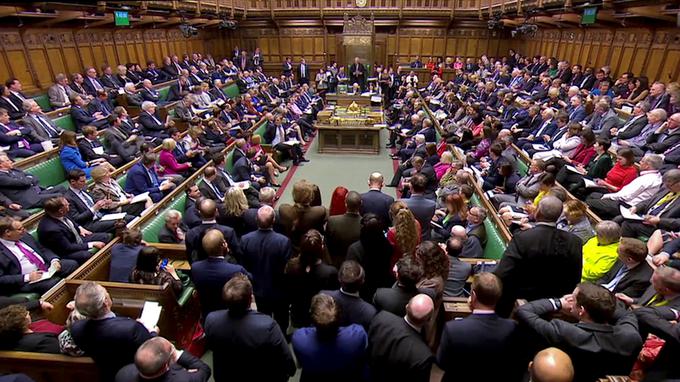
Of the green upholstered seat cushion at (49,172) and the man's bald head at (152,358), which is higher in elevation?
the man's bald head at (152,358)

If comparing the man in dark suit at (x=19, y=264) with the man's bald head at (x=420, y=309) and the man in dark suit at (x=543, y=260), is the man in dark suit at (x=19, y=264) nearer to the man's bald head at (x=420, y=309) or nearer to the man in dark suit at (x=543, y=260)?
the man's bald head at (x=420, y=309)

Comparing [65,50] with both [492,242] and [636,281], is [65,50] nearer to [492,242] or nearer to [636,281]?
[492,242]

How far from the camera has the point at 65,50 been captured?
10.2m

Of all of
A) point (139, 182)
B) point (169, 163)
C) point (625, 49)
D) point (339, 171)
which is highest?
point (625, 49)

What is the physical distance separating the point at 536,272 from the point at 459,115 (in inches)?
301

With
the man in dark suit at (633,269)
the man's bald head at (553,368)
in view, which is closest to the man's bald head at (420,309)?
the man's bald head at (553,368)

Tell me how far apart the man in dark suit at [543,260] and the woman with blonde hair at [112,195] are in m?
4.23

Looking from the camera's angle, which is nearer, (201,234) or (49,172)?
(201,234)

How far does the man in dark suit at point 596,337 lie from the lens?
1.97 metres

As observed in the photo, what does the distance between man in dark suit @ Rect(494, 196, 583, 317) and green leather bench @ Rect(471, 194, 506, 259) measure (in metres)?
1.10

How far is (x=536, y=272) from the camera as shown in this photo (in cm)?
264

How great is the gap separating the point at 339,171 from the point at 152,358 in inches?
271

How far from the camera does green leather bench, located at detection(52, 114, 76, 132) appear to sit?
734 centimetres

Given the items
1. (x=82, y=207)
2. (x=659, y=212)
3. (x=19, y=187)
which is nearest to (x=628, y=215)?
(x=659, y=212)
